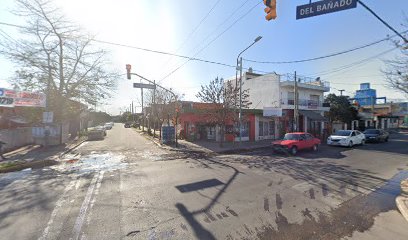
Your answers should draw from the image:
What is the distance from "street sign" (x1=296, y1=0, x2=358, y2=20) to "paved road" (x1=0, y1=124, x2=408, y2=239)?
17.2 ft

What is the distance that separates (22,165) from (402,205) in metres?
15.0

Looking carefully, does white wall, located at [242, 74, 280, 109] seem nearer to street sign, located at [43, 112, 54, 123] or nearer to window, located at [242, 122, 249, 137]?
window, located at [242, 122, 249, 137]

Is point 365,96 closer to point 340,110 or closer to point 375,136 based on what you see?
point 340,110

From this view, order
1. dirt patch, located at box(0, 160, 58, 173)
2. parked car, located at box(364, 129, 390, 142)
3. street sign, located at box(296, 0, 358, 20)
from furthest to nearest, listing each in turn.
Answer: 1. parked car, located at box(364, 129, 390, 142)
2. dirt patch, located at box(0, 160, 58, 173)
3. street sign, located at box(296, 0, 358, 20)

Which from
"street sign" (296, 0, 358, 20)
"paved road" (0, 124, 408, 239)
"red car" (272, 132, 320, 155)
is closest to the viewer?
"paved road" (0, 124, 408, 239)

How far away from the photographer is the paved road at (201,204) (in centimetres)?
443

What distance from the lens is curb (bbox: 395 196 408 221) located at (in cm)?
518

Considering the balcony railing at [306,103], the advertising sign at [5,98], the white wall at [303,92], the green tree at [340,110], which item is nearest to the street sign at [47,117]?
the advertising sign at [5,98]

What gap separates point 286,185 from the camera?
298 inches

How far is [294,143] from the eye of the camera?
1474 centimetres

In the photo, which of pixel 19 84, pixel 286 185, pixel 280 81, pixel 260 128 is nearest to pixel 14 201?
pixel 286 185

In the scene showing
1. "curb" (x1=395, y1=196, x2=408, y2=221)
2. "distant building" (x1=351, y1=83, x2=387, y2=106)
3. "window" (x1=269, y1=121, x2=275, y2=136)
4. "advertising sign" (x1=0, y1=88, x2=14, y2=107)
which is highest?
"distant building" (x1=351, y1=83, x2=387, y2=106)

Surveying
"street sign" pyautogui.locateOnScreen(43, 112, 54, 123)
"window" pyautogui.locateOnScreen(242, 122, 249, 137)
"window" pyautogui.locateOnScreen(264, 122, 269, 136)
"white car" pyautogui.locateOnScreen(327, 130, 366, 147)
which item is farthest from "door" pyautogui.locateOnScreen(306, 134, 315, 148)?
"street sign" pyautogui.locateOnScreen(43, 112, 54, 123)

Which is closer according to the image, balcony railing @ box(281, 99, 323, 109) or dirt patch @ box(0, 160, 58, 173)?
dirt patch @ box(0, 160, 58, 173)
